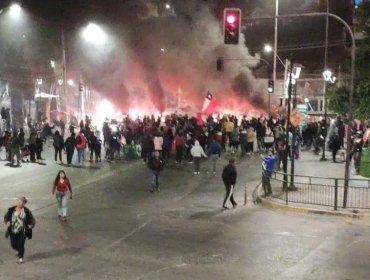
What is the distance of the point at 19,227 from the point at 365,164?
15.0 m

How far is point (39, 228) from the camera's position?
45.2 feet

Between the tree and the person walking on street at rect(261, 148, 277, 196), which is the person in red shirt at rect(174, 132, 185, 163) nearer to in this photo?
the person walking on street at rect(261, 148, 277, 196)

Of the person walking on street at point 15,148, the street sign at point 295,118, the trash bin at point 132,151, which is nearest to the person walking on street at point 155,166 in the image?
the street sign at point 295,118

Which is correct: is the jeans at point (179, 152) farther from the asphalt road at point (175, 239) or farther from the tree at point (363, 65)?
the tree at point (363, 65)

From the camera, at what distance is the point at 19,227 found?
35.3ft

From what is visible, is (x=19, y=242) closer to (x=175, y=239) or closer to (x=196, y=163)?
(x=175, y=239)

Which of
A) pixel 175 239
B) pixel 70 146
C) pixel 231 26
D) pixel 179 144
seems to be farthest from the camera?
pixel 179 144

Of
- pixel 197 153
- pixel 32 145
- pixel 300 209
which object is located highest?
pixel 32 145

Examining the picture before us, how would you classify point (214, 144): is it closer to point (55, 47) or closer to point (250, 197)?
point (250, 197)

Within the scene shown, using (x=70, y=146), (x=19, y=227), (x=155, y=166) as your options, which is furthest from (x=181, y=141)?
(x=19, y=227)

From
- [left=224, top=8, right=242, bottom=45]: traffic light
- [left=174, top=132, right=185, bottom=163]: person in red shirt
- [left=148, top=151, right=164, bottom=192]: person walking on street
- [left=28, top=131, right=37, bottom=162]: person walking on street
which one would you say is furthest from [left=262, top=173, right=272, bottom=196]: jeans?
[left=28, top=131, right=37, bottom=162]: person walking on street

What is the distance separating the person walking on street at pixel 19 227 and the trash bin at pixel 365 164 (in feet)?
48.0

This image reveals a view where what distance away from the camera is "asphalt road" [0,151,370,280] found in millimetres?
10219

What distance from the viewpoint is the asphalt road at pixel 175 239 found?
402 inches
